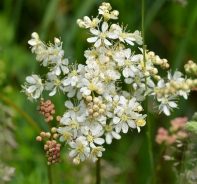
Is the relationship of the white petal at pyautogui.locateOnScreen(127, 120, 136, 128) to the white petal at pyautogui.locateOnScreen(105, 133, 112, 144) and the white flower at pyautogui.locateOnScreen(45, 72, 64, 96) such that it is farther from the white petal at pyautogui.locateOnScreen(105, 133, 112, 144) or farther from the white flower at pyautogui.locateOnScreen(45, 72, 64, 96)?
the white flower at pyautogui.locateOnScreen(45, 72, 64, 96)

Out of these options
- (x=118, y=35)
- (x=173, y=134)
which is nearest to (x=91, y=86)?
(x=118, y=35)

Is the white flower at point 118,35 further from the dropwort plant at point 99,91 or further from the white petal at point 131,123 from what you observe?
the white petal at point 131,123

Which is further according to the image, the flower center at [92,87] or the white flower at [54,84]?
the white flower at [54,84]

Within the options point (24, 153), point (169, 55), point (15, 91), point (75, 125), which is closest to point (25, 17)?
point (15, 91)

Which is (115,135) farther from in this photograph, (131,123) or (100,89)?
(100,89)

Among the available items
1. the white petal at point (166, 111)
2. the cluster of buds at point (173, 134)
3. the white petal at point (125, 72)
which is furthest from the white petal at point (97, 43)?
the cluster of buds at point (173, 134)
